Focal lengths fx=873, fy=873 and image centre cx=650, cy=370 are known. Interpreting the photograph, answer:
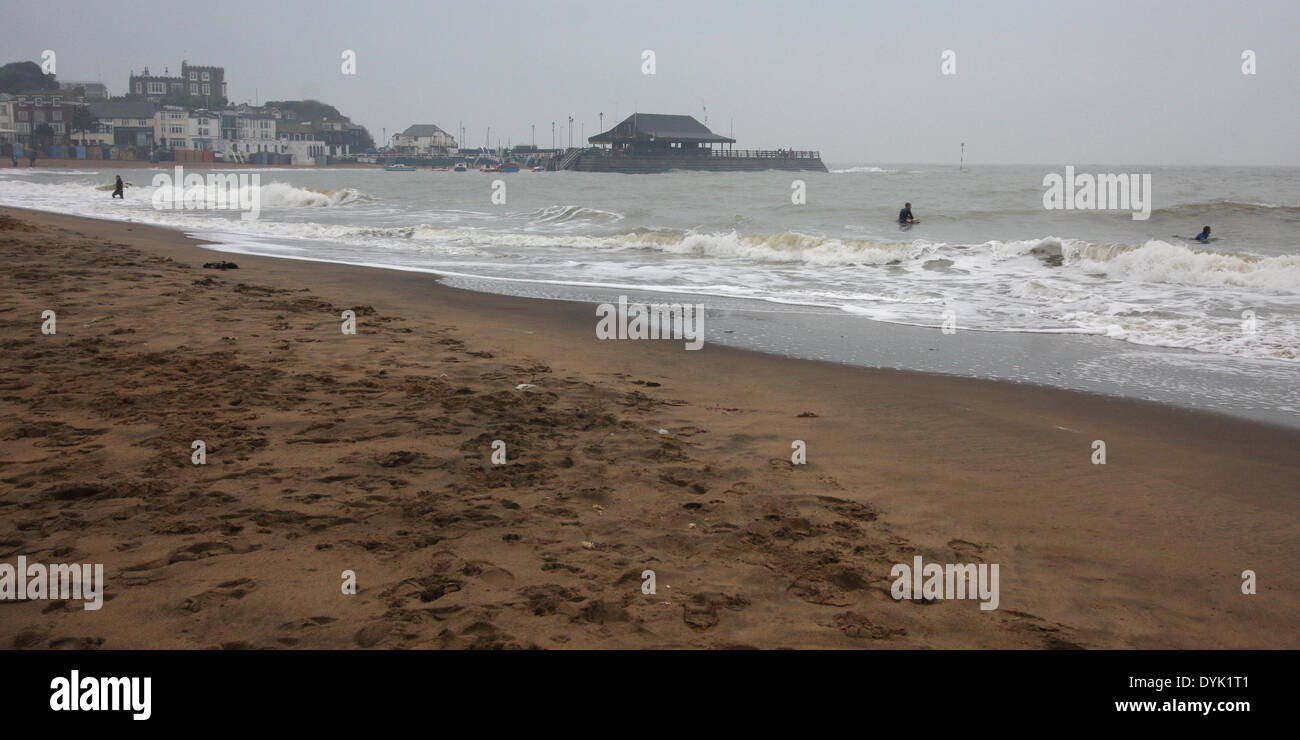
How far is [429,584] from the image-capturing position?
3457mm

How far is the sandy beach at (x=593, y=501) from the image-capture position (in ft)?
10.8

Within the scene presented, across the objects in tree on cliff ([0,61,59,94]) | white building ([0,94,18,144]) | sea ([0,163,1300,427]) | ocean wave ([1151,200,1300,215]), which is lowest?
sea ([0,163,1300,427])

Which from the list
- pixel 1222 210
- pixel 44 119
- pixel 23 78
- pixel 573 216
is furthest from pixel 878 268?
pixel 23 78

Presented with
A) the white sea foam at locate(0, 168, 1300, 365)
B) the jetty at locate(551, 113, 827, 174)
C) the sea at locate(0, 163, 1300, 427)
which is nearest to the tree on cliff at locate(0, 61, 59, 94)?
the jetty at locate(551, 113, 827, 174)

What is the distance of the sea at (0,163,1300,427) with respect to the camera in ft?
28.8

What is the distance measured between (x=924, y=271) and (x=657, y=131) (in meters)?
84.3

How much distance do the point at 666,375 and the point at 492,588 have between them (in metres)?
4.30

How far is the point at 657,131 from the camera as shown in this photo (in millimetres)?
97250

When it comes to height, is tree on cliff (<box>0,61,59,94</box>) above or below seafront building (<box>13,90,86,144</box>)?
above

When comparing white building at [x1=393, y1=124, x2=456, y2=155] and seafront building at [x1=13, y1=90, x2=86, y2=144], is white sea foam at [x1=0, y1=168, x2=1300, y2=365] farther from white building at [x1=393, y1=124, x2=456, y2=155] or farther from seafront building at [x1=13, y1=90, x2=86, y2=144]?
white building at [x1=393, y1=124, x2=456, y2=155]

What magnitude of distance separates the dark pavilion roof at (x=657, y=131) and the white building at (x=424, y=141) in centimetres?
7976

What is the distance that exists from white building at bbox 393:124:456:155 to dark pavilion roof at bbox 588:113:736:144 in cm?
7976

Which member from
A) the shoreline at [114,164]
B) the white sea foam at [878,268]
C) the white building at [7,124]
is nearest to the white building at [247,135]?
the shoreline at [114,164]

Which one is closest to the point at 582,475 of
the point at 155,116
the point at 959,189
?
the point at 959,189
